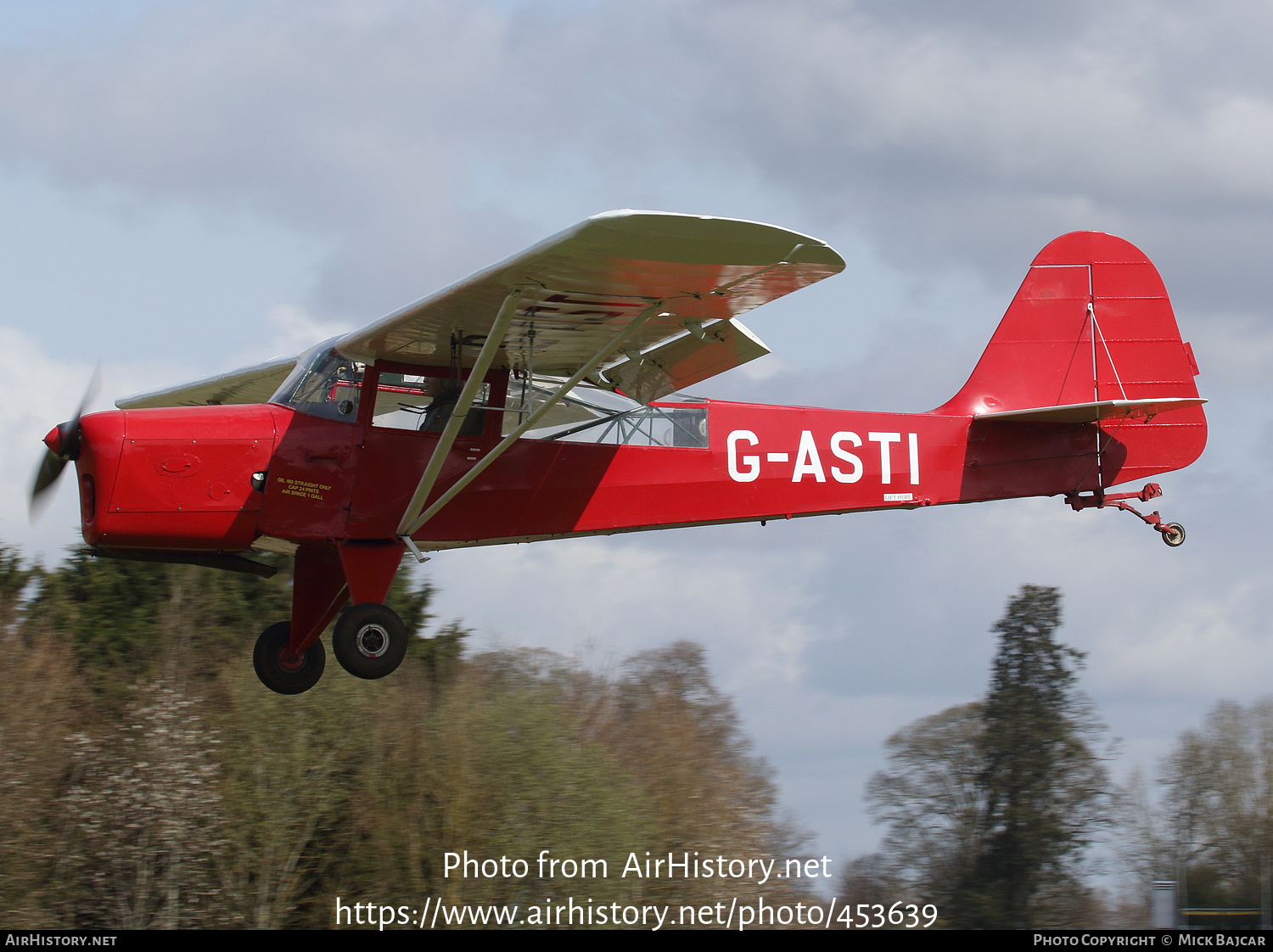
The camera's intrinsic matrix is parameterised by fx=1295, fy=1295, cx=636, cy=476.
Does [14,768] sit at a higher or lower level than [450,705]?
lower

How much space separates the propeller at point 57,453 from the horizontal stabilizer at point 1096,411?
22.5 ft

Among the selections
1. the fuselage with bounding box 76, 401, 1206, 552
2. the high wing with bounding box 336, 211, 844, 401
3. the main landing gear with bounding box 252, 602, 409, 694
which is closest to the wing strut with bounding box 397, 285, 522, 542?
the high wing with bounding box 336, 211, 844, 401

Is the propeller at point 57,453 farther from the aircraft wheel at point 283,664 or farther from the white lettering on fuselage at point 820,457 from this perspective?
the white lettering on fuselage at point 820,457

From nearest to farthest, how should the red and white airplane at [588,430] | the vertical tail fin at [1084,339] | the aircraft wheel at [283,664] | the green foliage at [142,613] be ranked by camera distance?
the red and white airplane at [588,430], the aircraft wheel at [283,664], the vertical tail fin at [1084,339], the green foliage at [142,613]

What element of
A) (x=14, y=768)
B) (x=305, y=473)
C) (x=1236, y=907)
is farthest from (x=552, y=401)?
(x=1236, y=907)

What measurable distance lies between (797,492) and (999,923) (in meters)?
14.6

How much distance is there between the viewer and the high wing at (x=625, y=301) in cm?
719

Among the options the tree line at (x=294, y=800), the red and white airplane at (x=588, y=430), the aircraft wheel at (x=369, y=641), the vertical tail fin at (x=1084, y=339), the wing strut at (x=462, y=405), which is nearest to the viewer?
the wing strut at (x=462, y=405)

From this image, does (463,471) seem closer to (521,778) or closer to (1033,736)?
(521,778)

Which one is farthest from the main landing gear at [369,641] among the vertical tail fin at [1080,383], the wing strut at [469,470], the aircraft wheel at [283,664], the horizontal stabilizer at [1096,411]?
the horizontal stabilizer at [1096,411]

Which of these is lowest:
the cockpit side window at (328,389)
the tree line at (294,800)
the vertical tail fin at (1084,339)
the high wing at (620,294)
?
the tree line at (294,800)

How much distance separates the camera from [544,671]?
69.9 feet

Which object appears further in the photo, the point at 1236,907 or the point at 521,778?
the point at 1236,907

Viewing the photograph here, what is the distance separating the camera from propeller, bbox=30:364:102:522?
8531 mm
